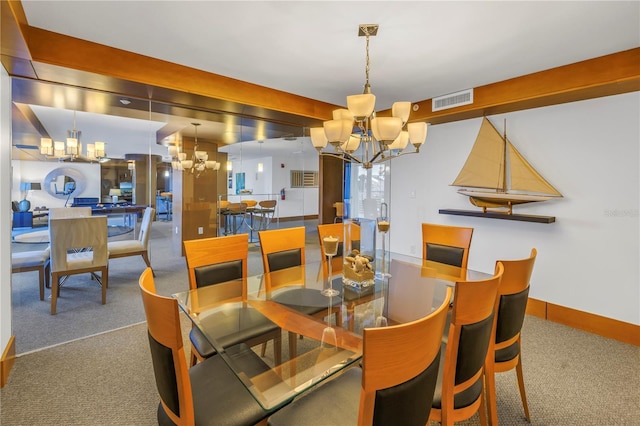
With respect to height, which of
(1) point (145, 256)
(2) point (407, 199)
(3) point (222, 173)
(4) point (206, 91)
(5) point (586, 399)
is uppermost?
(4) point (206, 91)

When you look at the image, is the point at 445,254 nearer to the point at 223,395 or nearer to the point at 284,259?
the point at 284,259

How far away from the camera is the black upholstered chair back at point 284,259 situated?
260cm

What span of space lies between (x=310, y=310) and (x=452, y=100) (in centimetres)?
298

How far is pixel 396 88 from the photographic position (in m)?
3.43

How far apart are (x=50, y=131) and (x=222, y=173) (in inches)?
74.5

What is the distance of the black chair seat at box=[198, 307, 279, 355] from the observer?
5.44ft

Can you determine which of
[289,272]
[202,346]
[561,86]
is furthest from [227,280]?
[561,86]

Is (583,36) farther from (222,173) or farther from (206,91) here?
(222,173)

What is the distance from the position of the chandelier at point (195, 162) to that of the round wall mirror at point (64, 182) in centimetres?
153

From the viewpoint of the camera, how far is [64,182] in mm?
3092

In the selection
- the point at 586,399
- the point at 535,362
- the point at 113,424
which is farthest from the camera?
the point at 535,362

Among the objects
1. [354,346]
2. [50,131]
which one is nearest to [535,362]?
[354,346]

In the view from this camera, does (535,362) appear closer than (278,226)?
Yes

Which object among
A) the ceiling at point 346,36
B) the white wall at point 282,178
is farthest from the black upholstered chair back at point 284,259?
the white wall at point 282,178
